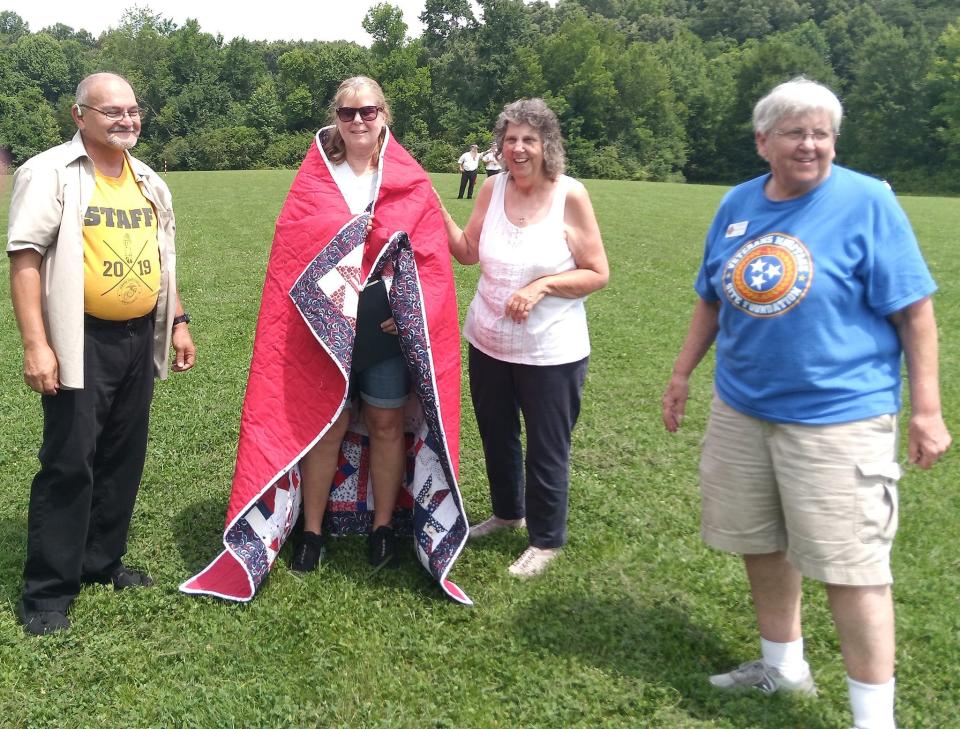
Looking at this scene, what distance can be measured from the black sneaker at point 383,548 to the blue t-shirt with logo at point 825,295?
192 centimetres

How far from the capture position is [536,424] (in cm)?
368

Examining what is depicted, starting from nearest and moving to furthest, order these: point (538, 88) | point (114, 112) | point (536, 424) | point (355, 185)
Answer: point (114, 112), point (355, 185), point (536, 424), point (538, 88)

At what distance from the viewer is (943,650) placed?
10.5 ft

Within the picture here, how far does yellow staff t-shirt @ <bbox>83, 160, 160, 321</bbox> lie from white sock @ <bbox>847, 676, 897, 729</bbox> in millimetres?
2862

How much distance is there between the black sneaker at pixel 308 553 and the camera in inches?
148

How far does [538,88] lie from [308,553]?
62152mm

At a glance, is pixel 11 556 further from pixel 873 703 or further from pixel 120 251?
pixel 873 703

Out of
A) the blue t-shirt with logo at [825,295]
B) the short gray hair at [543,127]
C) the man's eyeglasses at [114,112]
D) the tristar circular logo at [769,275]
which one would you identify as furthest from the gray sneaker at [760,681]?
the man's eyeglasses at [114,112]

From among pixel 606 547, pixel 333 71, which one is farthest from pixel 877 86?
pixel 606 547

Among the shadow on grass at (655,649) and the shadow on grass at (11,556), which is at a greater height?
the shadow on grass at (11,556)

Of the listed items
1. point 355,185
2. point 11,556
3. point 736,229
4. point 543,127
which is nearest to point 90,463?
point 11,556

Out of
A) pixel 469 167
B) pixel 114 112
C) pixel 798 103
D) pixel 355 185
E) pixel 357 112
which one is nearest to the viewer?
pixel 798 103

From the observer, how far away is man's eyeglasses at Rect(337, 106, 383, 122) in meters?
3.37

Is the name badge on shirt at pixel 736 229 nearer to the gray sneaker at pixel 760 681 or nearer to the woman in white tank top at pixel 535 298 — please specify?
the woman in white tank top at pixel 535 298
